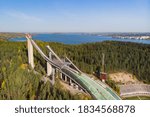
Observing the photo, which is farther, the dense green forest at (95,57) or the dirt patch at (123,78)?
the dirt patch at (123,78)

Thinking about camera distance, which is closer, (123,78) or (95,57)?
(123,78)

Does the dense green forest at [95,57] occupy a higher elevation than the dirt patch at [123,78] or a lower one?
higher

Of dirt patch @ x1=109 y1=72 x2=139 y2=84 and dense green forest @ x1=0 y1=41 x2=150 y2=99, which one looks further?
dirt patch @ x1=109 y1=72 x2=139 y2=84

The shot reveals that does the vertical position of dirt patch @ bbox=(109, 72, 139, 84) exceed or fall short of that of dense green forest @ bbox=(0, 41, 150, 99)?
it falls short

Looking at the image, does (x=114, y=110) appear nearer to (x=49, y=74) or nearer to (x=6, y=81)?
(x=6, y=81)

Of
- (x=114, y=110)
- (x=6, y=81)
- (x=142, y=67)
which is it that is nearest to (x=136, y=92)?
(x=142, y=67)

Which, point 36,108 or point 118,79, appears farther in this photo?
point 118,79

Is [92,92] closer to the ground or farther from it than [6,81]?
closer to the ground

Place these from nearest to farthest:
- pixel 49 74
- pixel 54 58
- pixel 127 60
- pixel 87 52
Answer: pixel 49 74
pixel 54 58
pixel 127 60
pixel 87 52
